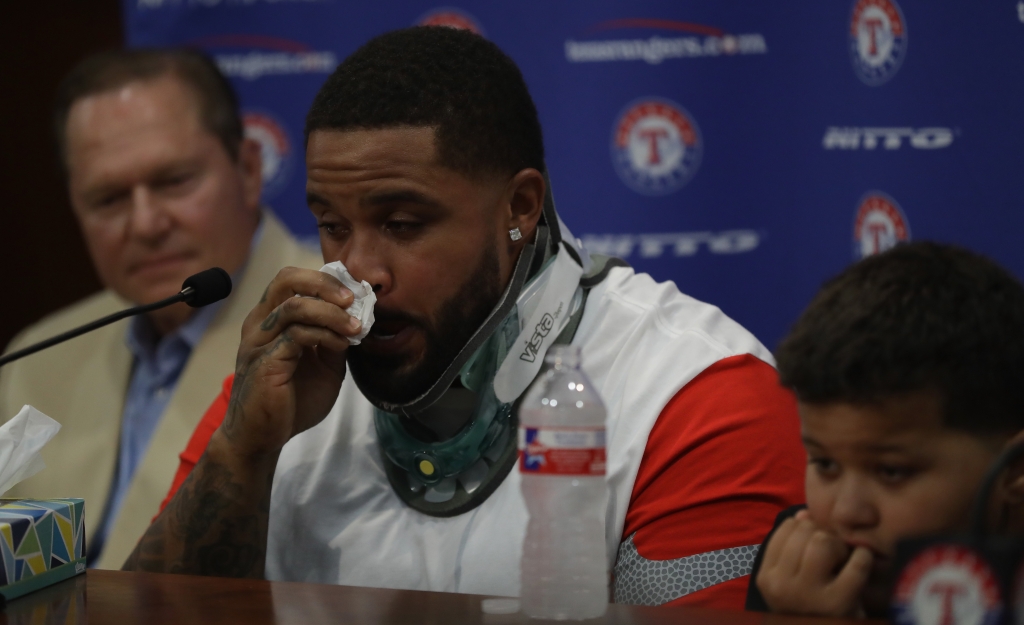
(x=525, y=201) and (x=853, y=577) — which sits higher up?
(x=525, y=201)

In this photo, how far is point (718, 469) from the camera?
5.09 ft

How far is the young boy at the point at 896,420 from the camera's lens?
1.13 metres

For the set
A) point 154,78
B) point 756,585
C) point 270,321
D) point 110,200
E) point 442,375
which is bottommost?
point 756,585

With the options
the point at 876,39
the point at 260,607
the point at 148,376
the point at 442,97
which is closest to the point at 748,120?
the point at 876,39

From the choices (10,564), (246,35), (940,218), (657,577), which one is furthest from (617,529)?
(246,35)

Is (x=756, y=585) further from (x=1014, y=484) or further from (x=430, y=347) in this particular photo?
(x=430, y=347)

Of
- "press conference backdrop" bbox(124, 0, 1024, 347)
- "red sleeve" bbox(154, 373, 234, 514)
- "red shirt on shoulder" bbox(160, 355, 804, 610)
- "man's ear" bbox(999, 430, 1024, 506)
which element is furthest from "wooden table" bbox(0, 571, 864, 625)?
"press conference backdrop" bbox(124, 0, 1024, 347)

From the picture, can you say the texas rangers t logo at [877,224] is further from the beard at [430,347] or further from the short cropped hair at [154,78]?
the short cropped hair at [154,78]

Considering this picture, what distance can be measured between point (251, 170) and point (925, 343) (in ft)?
7.40

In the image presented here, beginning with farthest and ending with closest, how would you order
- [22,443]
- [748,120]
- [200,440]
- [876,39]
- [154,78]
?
[154,78] → [748,120] → [876,39] → [200,440] → [22,443]

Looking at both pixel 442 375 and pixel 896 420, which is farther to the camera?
pixel 442 375

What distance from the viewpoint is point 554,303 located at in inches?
67.4

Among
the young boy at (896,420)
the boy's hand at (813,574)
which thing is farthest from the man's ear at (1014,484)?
the boy's hand at (813,574)

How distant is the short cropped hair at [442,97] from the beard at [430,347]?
167mm
